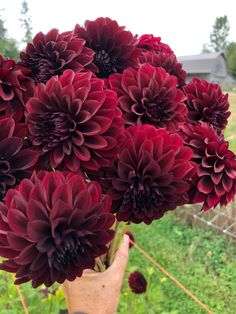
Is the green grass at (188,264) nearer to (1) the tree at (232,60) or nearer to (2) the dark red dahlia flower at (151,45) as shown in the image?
(2) the dark red dahlia flower at (151,45)

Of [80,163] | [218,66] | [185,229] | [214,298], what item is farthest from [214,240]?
[218,66]

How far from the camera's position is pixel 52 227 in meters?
0.29

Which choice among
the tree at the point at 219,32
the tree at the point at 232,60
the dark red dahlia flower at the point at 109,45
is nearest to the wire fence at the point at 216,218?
the dark red dahlia flower at the point at 109,45

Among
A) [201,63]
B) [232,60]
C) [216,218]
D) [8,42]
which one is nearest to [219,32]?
[232,60]

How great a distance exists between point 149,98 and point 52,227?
6.4 inches

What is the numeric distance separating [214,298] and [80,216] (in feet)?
6.37

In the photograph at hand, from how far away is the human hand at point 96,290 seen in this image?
1.57 feet

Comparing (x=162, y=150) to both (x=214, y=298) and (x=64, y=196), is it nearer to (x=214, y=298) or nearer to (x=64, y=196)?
(x=64, y=196)

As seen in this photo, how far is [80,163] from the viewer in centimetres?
33

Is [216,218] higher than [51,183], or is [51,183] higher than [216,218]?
[51,183]

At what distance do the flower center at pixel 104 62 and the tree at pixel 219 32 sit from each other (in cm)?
3058

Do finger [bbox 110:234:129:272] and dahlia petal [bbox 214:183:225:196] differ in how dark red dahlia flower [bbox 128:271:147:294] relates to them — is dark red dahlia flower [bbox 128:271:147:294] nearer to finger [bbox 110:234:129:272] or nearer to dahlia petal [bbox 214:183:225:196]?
finger [bbox 110:234:129:272]

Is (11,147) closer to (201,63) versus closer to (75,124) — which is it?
(75,124)

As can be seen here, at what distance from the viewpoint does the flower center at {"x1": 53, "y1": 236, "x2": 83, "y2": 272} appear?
29 centimetres
